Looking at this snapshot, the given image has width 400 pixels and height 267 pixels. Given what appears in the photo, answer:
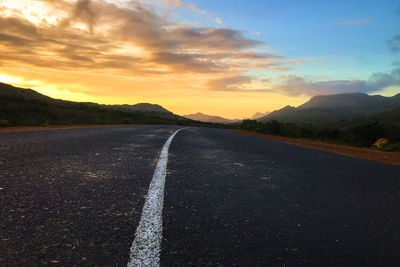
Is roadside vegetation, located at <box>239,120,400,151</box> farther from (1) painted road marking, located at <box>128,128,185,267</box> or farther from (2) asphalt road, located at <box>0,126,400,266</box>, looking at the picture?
(1) painted road marking, located at <box>128,128,185,267</box>

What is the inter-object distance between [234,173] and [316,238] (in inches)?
96.6

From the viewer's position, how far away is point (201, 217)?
246 centimetres

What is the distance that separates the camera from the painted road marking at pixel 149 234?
166 cm

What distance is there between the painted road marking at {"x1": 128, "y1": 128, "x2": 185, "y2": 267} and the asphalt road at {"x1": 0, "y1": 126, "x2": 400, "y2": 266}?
5 centimetres

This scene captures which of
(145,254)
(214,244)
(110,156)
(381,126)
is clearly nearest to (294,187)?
(214,244)

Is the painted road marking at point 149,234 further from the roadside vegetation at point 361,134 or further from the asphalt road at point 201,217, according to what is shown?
the roadside vegetation at point 361,134

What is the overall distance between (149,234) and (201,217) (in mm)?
588

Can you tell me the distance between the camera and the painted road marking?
1.66m

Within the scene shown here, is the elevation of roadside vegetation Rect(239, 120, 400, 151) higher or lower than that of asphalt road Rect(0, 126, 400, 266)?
higher

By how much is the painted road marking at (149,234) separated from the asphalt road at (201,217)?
0.05m

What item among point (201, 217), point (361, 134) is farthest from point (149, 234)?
point (361, 134)

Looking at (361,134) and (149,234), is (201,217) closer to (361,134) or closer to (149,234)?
(149,234)

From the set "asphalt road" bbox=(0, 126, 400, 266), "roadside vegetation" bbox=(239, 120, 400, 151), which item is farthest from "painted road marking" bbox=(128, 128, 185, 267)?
"roadside vegetation" bbox=(239, 120, 400, 151)

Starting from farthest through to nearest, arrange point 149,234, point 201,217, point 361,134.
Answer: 1. point 361,134
2. point 201,217
3. point 149,234
